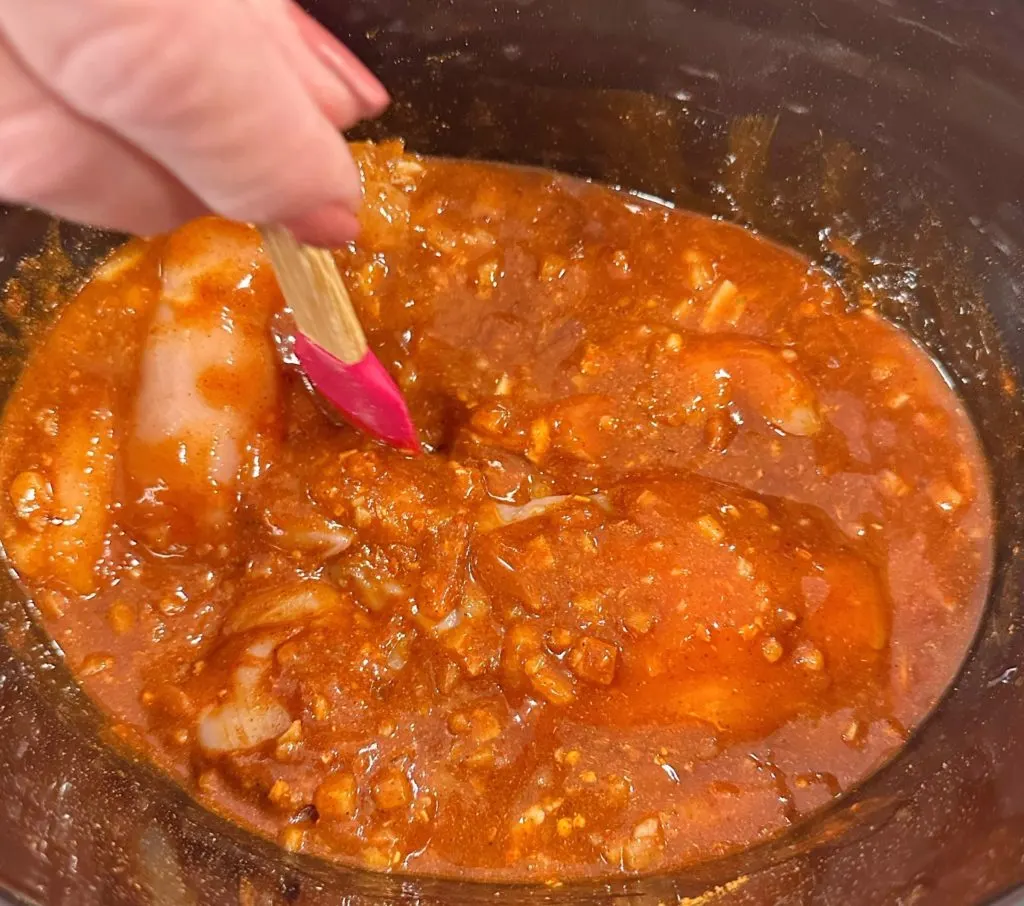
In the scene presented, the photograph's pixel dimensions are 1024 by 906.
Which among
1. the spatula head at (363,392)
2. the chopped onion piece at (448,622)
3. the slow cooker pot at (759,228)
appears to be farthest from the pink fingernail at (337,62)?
the chopped onion piece at (448,622)

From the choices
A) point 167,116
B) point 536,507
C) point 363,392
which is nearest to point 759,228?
point 536,507

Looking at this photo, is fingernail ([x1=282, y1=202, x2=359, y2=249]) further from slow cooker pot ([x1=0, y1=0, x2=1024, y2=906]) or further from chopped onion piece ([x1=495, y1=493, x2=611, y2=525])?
slow cooker pot ([x1=0, y1=0, x2=1024, y2=906])

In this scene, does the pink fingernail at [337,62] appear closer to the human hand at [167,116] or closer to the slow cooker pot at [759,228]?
the human hand at [167,116]

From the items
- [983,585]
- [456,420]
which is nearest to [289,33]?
[456,420]

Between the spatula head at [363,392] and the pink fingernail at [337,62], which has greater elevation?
the pink fingernail at [337,62]

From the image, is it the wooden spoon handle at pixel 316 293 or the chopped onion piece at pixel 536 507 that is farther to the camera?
the chopped onion piece at pixel 536 507

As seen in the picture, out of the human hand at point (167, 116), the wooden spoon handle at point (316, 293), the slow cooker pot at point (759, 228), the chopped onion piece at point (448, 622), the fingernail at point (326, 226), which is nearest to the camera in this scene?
the human hand at point (167, 116)

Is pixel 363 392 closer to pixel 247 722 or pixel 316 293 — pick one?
pixel 316 293

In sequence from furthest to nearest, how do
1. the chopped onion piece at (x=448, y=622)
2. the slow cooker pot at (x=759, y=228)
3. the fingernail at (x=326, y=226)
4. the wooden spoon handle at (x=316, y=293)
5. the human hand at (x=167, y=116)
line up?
the chopped onion piece at (x=448, y=622), the slow cooker pot at (x=759, y=228), the wooden spoon handle at (x=316, y=293), the fingernail at (x=326, y=226), the human hand at (x=167, y=116)
